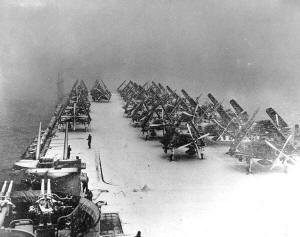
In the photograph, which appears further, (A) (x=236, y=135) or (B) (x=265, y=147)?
(A) (x=236, y=135)

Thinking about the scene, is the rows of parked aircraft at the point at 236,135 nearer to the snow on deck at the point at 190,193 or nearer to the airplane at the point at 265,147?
the airplane at the point at 265,147

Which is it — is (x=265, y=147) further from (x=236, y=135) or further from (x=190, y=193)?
(x=190, y=193)

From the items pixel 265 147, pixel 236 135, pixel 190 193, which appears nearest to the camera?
pixel 190 193

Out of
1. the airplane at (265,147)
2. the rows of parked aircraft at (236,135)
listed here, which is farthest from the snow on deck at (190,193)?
the rows of parked aircraft at (236,135)

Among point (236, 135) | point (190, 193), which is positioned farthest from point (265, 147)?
point (190, 193)

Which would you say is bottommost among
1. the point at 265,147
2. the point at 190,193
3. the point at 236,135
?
the point at 190,193

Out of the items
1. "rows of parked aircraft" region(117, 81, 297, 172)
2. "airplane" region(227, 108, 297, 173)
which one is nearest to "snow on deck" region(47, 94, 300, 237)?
"airplane" region(227, 108, 297, 173)

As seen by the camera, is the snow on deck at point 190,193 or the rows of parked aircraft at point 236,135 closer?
the snow on deck at point 190,193

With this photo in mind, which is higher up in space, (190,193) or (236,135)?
(236,135)

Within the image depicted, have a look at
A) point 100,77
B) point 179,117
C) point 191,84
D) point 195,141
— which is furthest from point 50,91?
point 195,141

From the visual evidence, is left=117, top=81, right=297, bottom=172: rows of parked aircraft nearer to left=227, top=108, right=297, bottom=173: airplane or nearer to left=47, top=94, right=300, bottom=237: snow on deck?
left=227, top=108, right=297, bottom=173: airplane
